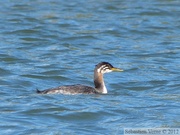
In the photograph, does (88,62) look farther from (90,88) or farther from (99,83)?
(90,88)

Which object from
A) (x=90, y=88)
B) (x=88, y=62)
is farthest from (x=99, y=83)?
(x=88, y=62)

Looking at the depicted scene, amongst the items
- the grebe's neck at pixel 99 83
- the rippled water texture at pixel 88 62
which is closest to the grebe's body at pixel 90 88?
the grebe's neck at pixel 99 83

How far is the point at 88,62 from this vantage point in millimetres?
22750

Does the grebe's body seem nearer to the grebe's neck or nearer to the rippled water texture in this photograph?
the grebe's neck

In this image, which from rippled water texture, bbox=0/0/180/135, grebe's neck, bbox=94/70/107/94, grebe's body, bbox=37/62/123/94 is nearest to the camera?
rippled water texture, bbox=0/0/180/135

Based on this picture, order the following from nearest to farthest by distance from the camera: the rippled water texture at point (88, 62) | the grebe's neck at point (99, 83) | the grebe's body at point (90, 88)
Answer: the rippled water texture at point (88, 62), the grebe's body at point (90, 88), the grebe's neck at point (99, 83)

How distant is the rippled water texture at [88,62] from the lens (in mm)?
16312

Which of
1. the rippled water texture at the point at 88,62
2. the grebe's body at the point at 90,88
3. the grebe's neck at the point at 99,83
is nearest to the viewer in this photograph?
the rippled water texture at the point at 88,62

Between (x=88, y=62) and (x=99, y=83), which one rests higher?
(x=88, y=62)

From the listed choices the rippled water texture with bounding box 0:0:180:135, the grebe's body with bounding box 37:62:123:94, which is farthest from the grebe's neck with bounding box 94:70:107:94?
the rippled water texture with bounding box 0:0:180:135

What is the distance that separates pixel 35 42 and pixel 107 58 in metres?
2.90

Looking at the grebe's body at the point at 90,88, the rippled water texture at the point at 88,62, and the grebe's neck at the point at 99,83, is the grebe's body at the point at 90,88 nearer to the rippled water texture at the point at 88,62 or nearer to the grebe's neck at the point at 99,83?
the grebe's neck at the point at 99,83

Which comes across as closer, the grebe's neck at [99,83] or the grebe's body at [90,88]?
the grebe's body at [90,88]

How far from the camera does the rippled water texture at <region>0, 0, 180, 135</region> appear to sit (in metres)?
16.3
